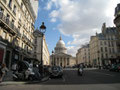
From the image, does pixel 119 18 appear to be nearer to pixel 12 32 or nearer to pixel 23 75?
pixel 12 32

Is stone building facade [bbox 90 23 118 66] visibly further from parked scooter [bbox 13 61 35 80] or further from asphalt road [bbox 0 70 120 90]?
parked scooter [bbox 13 61 35 80]

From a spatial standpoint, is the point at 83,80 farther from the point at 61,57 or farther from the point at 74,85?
the point at 61,57

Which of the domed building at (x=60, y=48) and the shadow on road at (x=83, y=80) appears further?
the domed building at (x=60, y=48)

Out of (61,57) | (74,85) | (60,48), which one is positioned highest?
(60,48)

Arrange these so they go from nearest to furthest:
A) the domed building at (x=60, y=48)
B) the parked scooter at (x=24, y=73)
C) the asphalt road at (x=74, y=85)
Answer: the asphalt road at (x=74, y=85)
the parked scooter at (x=24, y=73)
the domed building at (x=60, y=48)

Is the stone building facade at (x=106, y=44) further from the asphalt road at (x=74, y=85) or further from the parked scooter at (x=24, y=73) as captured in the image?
the parked scooter at (x=24, y=73)

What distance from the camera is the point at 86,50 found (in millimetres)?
95625

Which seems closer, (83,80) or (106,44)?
(83,80)

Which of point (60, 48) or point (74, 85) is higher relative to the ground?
point (60, 48)

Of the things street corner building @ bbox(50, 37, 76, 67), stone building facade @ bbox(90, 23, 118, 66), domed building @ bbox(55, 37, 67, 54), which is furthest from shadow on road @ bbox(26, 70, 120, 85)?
domed building @ bbox(55, 37, 67, 54)

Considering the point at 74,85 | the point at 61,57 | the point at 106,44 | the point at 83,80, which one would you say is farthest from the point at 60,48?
the point at 74,85

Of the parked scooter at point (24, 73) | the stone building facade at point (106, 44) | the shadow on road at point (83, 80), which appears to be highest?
the stone building facade at point (106, 44)

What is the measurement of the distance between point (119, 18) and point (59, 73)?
29.5 metres

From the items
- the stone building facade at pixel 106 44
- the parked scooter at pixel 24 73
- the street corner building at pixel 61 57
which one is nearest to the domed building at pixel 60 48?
the street corner building at pixel 61 57
